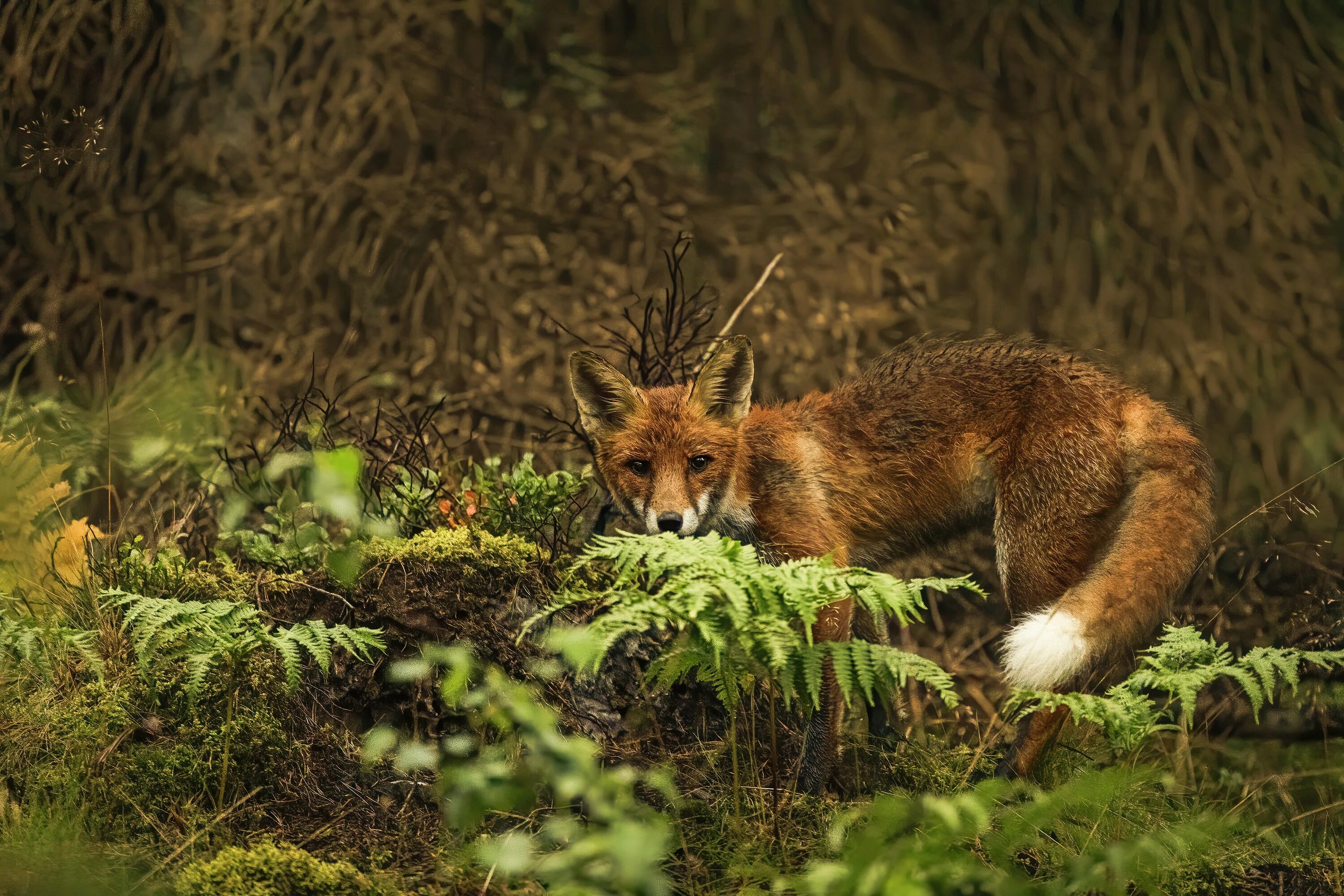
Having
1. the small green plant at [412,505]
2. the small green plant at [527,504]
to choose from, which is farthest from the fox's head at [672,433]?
the small green plant at [412,505]

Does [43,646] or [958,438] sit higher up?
[958,438]

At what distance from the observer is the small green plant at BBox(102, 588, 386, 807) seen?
314 centimetres

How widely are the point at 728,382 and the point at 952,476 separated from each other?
107 cm

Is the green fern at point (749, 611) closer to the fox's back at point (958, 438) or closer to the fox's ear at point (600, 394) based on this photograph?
the fox's ear at point (600, 394)

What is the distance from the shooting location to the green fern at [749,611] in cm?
278

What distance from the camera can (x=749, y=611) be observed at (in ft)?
9.26

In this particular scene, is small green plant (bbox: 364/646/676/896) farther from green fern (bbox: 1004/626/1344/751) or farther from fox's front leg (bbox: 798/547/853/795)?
green fern (bbox: 1004/626/1344/751)

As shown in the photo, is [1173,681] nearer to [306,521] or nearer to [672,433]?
[672,433]

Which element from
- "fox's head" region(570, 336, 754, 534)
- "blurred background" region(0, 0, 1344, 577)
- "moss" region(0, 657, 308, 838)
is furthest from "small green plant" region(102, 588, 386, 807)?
"blurred background" region(0, 0, 1344, 577)

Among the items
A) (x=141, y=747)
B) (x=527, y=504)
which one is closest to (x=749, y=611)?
(x=527, y=504)

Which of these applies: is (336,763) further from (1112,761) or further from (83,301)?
(83,301)

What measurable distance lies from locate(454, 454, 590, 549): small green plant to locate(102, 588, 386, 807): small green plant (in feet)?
3.42

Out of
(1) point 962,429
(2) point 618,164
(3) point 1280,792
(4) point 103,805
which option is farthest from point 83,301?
(3) point 1280,792

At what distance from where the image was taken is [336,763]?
3.74 metres
